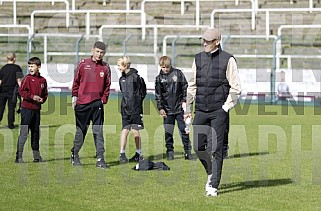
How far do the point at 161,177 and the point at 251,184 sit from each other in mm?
1409

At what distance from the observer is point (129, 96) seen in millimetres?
15008

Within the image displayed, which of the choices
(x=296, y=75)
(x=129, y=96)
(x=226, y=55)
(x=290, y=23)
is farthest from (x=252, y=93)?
(x=226, y=55)

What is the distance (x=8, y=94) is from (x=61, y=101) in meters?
8.27

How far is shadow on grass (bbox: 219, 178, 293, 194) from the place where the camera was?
1206cm

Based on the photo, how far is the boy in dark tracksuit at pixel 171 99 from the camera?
50.7 ft

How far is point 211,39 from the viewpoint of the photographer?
11.4 meters

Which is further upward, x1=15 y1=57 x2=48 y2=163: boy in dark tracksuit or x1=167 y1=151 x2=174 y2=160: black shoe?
x1=15 y1=57 x2=48 y2=163: boy in dark tracksuit

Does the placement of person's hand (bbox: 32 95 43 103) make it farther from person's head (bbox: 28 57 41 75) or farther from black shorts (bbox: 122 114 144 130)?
black shorts (bbox: 122 114 144 130)

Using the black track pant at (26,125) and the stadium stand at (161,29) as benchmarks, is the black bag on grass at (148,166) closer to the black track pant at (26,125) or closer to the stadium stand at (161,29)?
the black track pant at (26,125)

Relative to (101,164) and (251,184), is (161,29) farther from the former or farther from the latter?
(251,184)

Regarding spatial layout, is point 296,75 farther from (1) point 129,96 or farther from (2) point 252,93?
(1) point 129,96

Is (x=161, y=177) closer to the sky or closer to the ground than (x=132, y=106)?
closer to the ground

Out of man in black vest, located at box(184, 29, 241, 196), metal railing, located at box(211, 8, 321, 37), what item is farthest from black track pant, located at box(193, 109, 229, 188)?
metal railing, located at box(211, 8, 321, 37)

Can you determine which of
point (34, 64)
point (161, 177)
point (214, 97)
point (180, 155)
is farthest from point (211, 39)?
point (180, 155)
